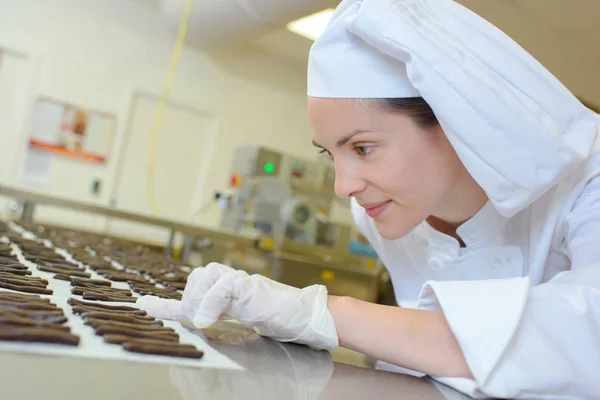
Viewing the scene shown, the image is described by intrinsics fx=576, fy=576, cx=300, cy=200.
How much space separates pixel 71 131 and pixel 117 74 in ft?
2.26

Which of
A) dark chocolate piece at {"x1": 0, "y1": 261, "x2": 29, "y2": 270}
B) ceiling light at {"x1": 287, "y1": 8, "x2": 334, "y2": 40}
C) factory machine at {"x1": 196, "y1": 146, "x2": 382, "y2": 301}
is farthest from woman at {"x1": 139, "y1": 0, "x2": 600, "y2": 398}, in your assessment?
ceiling light at {"x1": 287, "y1": 8, "x2": 334, "y2": 40}

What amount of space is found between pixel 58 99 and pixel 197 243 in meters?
2.23

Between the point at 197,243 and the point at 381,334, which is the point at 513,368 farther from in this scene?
the point at 197,243

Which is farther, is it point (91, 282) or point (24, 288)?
point (91, 282)

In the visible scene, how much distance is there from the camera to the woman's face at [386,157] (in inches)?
41.2

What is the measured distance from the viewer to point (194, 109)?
598 centimetres

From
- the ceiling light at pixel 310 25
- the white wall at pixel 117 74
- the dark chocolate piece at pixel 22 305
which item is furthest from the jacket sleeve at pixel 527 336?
the white wall at pixel 117 74

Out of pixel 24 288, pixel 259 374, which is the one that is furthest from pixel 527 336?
pixel 24 288

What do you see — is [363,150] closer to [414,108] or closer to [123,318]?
[414,108]

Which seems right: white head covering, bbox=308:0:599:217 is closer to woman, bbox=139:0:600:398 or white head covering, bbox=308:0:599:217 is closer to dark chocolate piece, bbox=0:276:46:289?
woman, bbox=139:0:600:398

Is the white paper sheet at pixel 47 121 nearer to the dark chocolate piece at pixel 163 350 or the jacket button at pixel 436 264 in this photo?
the jacket button at pixel 436 264

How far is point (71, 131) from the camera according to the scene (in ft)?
17.5

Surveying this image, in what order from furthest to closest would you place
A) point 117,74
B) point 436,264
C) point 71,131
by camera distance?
point 117,74, point 71,131, point 436,264

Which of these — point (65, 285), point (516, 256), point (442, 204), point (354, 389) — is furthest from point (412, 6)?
point (65, 285)
